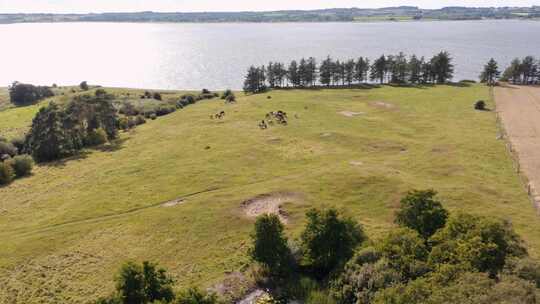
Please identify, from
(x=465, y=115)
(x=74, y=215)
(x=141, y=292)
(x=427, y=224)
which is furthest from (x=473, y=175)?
(x=74, y=215)

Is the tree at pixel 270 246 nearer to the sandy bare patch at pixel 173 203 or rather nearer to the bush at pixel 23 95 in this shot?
the sandy bare patch at pixel 173 203

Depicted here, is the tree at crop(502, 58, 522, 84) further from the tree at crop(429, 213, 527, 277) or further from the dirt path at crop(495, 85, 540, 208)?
the tree at crop(429, 213, 527, 277)

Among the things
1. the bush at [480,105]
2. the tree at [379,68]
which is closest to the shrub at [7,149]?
the bush at [480,105]

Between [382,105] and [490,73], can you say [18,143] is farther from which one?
[490,73]

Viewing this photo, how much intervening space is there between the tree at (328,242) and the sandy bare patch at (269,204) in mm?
12536

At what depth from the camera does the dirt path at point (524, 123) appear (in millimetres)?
71750

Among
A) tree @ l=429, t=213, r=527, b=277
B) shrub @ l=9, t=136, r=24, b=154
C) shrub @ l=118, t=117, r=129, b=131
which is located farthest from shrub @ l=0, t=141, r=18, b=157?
tree @ l=429, t=213, r=527, b=277

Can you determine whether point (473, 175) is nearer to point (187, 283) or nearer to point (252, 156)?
point (252, 156)

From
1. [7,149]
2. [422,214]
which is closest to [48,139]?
[7,149]

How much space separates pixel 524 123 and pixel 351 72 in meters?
80.3

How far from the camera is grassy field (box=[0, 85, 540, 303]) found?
164 feet

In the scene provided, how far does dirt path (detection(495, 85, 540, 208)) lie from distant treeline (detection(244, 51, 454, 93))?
25.8 meters

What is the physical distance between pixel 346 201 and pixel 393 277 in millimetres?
25546

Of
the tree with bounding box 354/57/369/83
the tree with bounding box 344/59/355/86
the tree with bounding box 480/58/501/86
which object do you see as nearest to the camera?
the tree with bounding box 480/58/501/86
